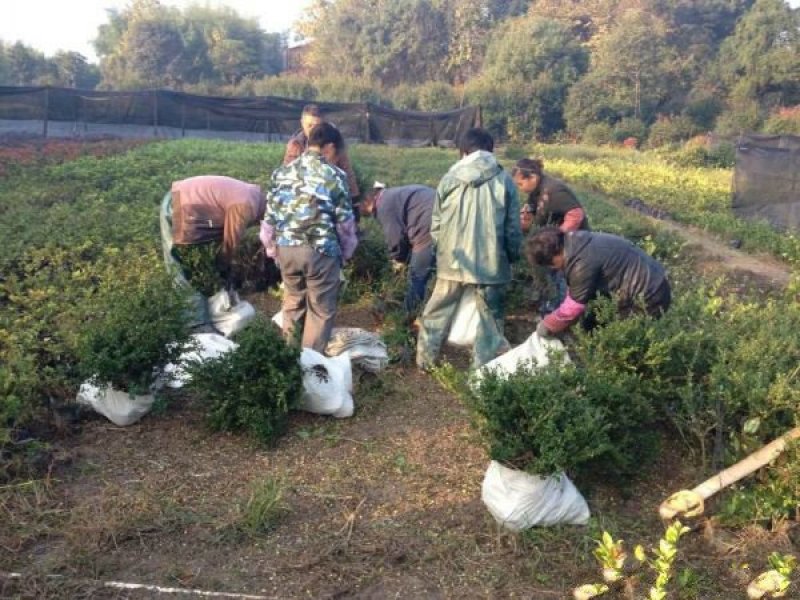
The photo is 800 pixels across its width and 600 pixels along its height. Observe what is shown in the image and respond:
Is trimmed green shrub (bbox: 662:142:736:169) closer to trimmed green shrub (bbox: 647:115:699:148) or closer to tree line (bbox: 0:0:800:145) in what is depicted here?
tree line (bbox: 0:0:800:145)

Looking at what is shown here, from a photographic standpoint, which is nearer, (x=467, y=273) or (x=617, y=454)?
(x=617, y=454)

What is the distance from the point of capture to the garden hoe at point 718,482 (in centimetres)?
320

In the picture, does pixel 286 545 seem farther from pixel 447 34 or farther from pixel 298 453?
pixel 447 34

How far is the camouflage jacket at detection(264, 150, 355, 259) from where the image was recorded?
4.53 meters

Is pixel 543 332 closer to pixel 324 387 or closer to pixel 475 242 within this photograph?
pixel 475 242

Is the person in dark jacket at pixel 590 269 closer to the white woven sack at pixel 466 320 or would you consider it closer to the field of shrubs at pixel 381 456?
the field of shrubs at pixel 381 456

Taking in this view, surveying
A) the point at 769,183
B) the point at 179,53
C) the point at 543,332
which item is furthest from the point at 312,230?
the point at 179,53

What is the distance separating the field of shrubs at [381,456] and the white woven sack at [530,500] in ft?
0.19

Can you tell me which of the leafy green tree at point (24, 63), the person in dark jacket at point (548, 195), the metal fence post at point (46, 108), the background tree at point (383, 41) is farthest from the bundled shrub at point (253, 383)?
the background tree at point (383, 41)

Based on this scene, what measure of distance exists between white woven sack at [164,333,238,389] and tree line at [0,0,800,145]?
77.6 ft

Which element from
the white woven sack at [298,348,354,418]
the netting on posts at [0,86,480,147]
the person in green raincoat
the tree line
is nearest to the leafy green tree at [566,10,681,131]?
the tree line

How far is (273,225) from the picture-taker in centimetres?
469

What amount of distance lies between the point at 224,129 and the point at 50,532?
59.8ft

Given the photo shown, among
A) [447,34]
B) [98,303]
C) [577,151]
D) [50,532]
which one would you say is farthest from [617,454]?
[447,34]
